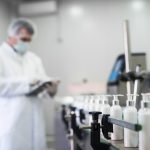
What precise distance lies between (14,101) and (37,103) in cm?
20

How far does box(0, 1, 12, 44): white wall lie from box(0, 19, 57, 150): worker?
83.3 inches

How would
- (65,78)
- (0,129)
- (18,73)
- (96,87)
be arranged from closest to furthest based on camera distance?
(0,129), (18,73), (96,87), (65,78)

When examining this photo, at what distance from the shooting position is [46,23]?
16.1ft

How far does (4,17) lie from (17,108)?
2.72m

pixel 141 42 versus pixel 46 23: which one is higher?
pixel 46 23

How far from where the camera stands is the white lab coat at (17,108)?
2365 mm

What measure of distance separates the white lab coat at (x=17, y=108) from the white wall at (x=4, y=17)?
2227 mm

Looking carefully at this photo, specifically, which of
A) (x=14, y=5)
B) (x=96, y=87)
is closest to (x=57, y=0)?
(x=14, y=5)

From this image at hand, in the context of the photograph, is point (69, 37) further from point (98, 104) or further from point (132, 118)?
point (132, 118)

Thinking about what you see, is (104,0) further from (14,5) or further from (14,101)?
(14,101)

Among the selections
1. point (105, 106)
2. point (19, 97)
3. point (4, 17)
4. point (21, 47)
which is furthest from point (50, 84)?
point (4, 17)

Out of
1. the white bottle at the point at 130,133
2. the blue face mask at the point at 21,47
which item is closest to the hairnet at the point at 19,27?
the blue face mask at the point at 21,47

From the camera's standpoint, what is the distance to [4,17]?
4.82m

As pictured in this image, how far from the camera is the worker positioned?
2.37 meters
